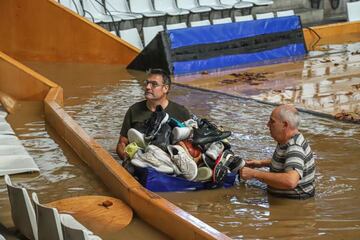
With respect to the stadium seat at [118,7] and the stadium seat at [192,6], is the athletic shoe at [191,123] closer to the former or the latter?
the stadium seat at [118,7]

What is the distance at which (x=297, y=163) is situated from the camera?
14.3 ft

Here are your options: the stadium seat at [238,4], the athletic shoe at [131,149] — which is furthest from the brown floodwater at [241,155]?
the stadium seat at [238,4]

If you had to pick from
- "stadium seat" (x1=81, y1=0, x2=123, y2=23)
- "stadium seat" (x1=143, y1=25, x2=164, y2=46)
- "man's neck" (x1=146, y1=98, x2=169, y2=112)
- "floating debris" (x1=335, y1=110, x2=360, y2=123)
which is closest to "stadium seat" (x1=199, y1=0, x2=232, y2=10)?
"stadium seat" (x1=143, y1=25, x2=164, y2=46)

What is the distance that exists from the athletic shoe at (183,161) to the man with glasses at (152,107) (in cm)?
55

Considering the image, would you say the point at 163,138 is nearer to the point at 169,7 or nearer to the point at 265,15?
the point at 169,7

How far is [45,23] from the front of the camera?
10.3 meters

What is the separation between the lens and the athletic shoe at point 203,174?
473cm

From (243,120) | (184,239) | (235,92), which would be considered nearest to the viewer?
(184,239)

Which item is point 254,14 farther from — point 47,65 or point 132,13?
point 47,65

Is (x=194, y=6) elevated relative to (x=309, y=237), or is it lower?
elevated

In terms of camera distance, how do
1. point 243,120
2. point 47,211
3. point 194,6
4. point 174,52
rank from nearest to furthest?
1. point 47,211
2. point 243,120
3. point 174,52
4. point 194,6

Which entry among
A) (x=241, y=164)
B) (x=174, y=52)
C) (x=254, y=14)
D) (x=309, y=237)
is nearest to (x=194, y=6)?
(x=254, y=14)

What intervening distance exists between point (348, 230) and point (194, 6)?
9289mm

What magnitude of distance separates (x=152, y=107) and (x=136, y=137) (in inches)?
17.4
